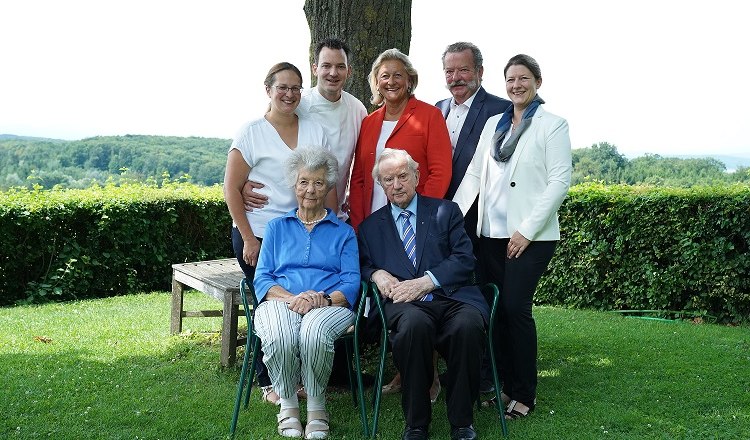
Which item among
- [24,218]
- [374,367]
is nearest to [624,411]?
[374,367]

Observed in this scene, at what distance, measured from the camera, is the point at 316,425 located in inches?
156

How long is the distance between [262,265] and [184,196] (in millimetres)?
5549

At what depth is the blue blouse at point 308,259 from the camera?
4.12 metres

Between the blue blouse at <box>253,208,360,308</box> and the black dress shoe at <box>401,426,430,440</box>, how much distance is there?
0.72m

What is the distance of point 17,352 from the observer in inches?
223

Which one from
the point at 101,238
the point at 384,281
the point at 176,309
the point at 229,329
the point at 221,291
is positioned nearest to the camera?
the point at 384,281

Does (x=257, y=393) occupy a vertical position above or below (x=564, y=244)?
below

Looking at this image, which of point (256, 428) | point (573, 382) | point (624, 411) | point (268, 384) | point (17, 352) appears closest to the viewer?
point (256, 428)

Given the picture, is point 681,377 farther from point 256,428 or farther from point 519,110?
point 256,428

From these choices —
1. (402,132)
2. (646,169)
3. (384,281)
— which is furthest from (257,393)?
(646,169)

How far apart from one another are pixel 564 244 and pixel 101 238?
5073 millimetres

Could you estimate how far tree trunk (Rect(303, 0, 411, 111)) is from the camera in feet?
18.4

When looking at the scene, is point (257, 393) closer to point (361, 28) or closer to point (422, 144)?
point (422, 144)

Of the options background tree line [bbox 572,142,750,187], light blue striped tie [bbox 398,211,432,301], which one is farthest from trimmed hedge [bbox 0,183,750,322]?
light blue striped tie [bbox 398,211,432,301]
